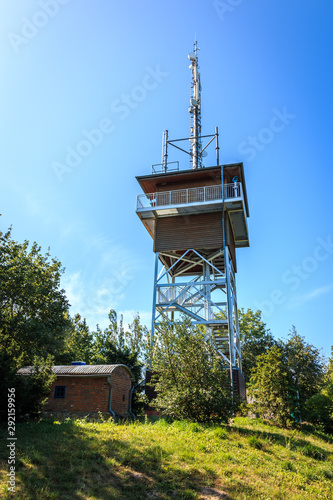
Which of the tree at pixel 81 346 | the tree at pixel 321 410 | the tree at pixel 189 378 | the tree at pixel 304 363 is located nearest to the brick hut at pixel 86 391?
the tree at pixel 189 378

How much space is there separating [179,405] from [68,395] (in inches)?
261

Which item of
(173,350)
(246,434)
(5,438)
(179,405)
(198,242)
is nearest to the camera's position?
(5,438)

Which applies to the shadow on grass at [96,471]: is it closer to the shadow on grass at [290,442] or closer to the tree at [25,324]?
the tree at [25,324]

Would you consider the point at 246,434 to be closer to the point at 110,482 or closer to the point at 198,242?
the point at 110,482

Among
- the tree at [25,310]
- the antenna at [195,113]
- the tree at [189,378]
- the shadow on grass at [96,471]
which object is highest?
the antenna at [195,113]

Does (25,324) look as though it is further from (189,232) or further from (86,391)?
(189,232)

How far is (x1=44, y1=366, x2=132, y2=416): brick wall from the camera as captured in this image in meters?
15.8

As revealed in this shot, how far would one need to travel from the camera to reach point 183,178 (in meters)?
20.8

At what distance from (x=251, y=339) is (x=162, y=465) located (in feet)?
90.4

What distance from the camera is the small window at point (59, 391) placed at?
1633 centimetres

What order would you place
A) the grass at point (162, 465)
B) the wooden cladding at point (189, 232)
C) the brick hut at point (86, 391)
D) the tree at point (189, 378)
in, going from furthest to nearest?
1. the wooden cladding at point (189, 232)
2. the brick hut at point (86, 391)
3. the tree at point (189, 378)
4. the grass at point (162, 465)

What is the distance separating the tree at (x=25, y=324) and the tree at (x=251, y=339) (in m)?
23.8

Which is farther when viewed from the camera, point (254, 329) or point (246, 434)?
point (254, 329)

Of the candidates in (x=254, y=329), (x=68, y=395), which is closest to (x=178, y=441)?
(x=68, y=395)
